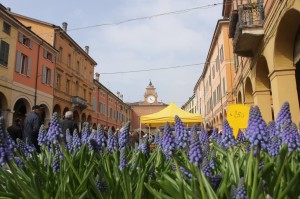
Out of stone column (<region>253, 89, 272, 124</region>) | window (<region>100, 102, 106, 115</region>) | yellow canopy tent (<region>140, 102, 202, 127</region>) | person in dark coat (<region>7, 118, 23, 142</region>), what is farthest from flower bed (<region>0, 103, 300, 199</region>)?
window (<region>100, 102, 106, 115</region>)

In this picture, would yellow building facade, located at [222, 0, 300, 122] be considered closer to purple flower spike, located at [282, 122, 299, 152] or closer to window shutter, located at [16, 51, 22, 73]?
purple flower spike, located at [282, 122, 299, 152]

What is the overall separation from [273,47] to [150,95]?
69.6 m

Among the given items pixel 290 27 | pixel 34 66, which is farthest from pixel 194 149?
pixel 34 66

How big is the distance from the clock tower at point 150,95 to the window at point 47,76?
165 feet

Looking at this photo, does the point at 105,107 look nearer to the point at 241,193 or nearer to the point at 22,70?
the point at 22,70

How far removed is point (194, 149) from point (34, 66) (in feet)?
85.2

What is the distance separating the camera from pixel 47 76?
28031mm

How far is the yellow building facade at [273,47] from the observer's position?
30.0 feet

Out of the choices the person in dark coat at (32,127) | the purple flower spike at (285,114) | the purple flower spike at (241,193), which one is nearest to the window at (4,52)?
the person in dark coat at (32,127)

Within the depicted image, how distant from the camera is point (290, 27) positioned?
9.19 m

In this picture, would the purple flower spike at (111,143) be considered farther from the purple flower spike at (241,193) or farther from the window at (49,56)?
the window at (49,56)

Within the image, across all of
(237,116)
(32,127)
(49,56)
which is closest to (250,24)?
(237,116)

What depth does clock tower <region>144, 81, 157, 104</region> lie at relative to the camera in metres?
78.5

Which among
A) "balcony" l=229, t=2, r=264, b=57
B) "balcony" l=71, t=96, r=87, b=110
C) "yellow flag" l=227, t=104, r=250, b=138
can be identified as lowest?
"yellow flag" l=227, t=104, r=250, b=138
